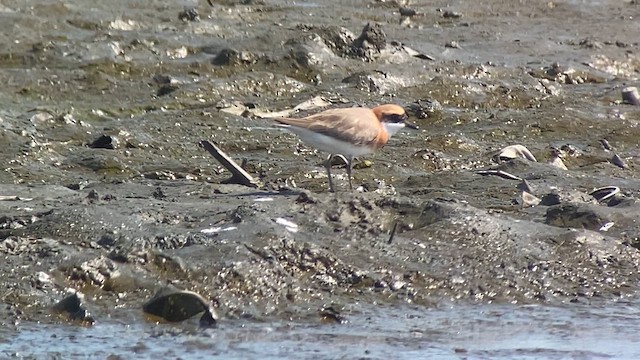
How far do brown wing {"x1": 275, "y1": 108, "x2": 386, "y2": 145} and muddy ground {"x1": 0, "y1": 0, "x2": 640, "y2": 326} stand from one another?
17.9 inches

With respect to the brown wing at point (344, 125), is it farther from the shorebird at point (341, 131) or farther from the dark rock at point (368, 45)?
the dark rock at point (368, 45)

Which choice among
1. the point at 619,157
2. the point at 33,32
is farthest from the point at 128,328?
the point at 33,32

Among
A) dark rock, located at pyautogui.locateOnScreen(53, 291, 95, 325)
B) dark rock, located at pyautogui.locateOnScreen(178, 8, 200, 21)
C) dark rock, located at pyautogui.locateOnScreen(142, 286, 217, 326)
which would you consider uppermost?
dark rock, located at pyautogui.locateOnScreen(178, 8, 200, 21)

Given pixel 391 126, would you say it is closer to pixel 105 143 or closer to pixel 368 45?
pixel 105 143

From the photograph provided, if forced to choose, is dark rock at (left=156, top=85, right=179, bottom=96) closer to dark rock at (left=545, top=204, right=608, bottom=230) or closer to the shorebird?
the shorebird

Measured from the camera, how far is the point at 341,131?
33.1 ft

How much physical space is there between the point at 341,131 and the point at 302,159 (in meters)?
1.79

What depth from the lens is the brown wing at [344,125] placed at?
10078mm

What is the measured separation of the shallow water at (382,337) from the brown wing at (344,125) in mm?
2216

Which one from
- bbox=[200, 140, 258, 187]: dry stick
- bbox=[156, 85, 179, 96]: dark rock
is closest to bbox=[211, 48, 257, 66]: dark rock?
bbox=[156, 85, 179, 96]: dark rock

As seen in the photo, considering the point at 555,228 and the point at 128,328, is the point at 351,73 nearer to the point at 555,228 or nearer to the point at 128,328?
the point at 555,228

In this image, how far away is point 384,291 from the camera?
8297mm

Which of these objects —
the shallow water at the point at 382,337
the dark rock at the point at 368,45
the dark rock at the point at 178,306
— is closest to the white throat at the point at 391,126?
the shallow water at the point at 382,337

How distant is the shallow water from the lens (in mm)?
7090
